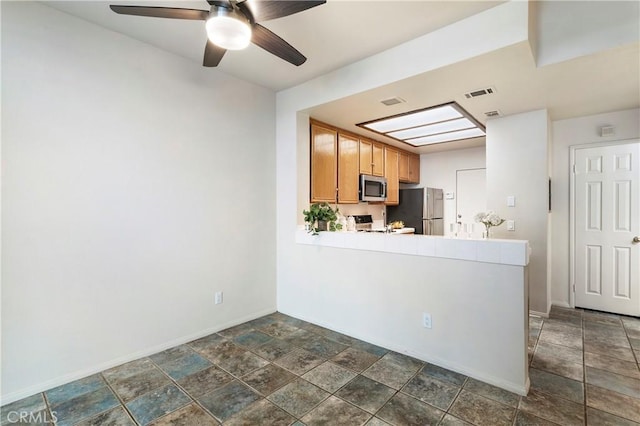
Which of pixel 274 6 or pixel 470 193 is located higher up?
pixel 274 6

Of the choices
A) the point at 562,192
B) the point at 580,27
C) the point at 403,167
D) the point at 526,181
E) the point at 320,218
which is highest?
the point at 580,27

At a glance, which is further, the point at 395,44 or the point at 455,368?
the point at 395,44

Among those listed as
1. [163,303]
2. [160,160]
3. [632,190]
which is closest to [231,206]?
[160,160]

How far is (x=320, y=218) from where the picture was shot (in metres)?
3.38

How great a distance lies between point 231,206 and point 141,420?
199 cm

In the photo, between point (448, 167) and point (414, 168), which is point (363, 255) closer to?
point (414, 168)

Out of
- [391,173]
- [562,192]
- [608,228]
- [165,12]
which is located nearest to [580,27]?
[562,192]

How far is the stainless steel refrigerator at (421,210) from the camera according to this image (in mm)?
5453

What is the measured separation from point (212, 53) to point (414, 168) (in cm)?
470

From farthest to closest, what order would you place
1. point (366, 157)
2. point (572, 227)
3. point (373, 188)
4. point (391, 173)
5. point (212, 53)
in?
point (391, 173) < point (373, 188) < point (366, 157) < point (572, 227) < point (212, 53)

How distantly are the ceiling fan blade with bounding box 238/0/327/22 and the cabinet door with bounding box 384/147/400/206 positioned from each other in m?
3.71

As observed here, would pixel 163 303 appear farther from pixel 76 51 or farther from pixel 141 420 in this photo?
pixel 76 51

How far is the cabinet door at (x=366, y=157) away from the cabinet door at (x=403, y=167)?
0.94 metres

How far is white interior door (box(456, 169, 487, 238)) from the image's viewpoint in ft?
18.1
